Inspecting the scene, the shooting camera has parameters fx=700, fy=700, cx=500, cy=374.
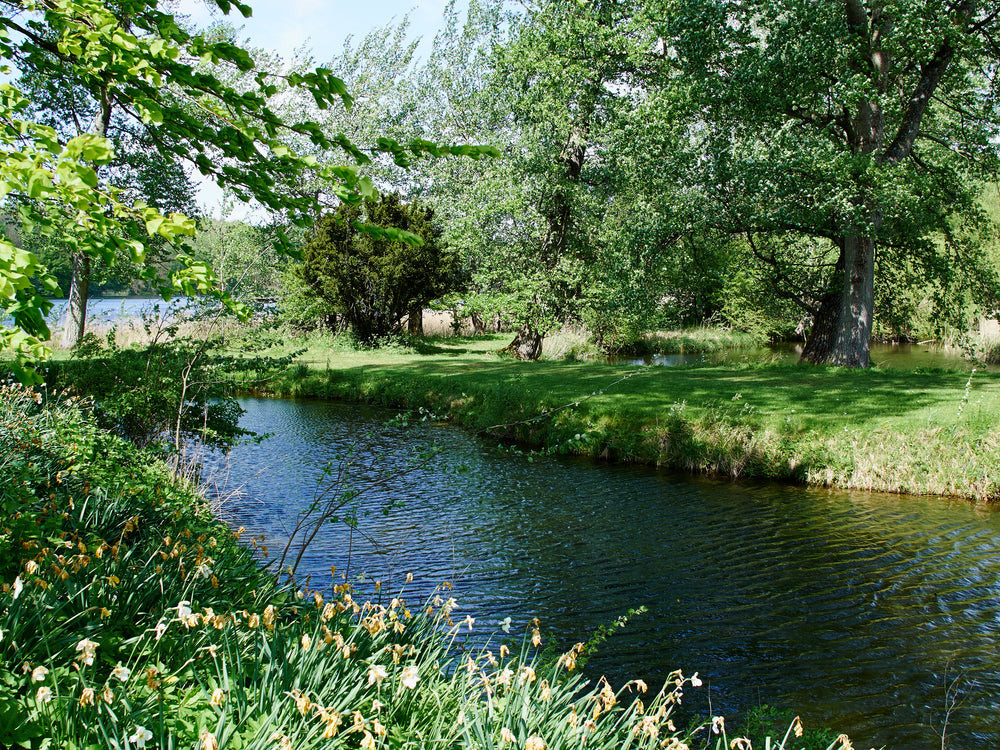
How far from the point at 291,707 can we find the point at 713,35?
18.3 meters

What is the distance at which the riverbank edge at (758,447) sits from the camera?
10.8m

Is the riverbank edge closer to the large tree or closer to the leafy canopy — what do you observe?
the leafy canopy

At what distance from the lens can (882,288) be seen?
2123 cm

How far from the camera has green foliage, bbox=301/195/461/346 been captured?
87.4 feet

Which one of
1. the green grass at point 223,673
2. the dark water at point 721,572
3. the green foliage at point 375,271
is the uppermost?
the green foliage at point 375,271

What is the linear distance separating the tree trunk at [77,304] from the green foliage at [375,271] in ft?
25.9

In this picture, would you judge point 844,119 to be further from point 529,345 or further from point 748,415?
point 529,345

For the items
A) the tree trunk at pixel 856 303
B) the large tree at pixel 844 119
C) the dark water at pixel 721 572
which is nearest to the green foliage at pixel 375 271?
the large tree at pixel 844 119

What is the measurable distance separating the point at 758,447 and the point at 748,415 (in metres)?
0.92

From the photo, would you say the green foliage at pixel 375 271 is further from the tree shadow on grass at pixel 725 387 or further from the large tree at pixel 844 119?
the large tree at pixel 844 119

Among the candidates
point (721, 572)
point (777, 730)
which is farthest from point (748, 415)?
point (777, 730)

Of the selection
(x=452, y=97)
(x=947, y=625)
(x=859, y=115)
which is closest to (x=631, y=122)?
(x=859, y=115)

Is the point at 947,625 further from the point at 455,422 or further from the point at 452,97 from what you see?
the point at 452,97

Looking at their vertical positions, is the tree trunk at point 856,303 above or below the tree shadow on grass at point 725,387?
above
